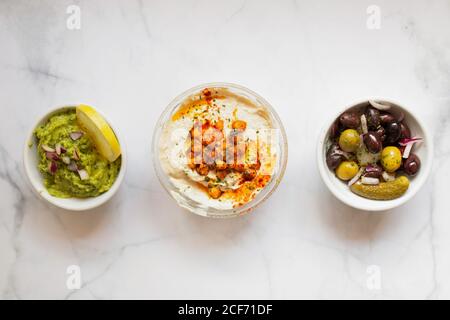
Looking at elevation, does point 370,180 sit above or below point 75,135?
below

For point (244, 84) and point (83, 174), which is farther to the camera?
point (244, 84)

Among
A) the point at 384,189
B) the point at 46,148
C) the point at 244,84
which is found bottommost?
the point at 384,189

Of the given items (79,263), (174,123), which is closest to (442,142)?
(174,123)

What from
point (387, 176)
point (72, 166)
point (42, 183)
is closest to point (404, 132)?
point (387, 176)

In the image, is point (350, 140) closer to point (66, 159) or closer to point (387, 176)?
point (387, 176)

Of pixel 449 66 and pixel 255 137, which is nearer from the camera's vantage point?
pixel 255 137

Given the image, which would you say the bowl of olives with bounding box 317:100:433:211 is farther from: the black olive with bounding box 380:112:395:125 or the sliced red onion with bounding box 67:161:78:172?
the sliced red onion with bounding box 67:161:78:172

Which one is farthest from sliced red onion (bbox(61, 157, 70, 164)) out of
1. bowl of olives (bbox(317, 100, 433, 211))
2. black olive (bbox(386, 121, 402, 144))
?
black olive (bbox(386, 121, 402, 144))

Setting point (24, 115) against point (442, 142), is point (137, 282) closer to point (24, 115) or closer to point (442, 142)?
point (24, 115)
